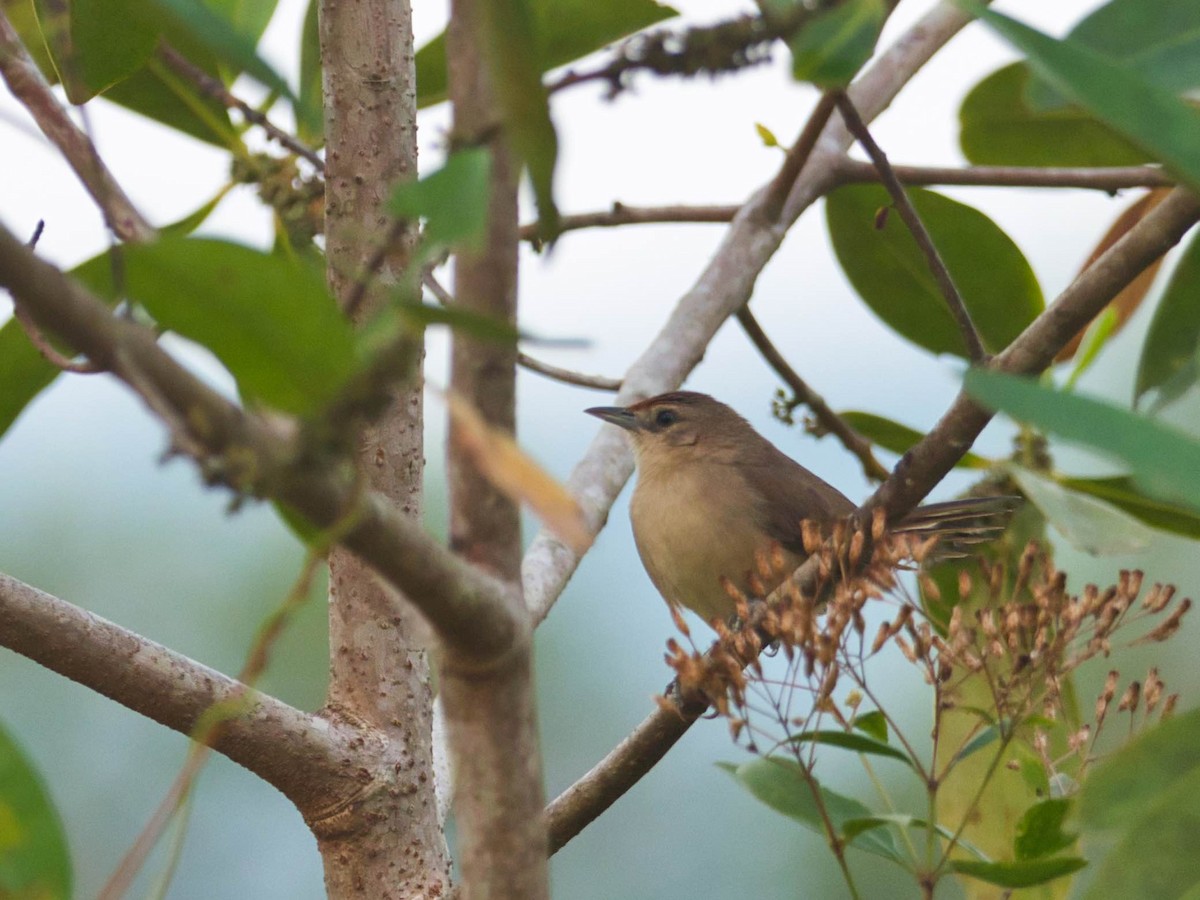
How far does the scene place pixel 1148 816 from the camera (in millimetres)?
1264

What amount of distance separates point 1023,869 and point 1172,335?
1053 millimetres

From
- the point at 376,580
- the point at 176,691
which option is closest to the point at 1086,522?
the point at 376,580

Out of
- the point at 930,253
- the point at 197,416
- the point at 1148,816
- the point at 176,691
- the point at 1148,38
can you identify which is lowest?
the point at 1148,816

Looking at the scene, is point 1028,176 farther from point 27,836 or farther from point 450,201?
point 27,836

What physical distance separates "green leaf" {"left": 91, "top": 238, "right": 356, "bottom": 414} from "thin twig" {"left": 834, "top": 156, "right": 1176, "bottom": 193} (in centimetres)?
228

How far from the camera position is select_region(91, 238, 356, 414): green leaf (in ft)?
3.18

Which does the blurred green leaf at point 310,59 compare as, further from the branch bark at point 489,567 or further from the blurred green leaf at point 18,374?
the branch bark at point 489,567

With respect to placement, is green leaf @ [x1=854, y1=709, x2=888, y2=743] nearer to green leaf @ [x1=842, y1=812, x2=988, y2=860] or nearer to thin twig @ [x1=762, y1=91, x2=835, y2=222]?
green leaf @ [x1=842, y1=812, x2=988, y2=860]

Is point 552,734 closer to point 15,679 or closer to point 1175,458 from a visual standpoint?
point 15,679

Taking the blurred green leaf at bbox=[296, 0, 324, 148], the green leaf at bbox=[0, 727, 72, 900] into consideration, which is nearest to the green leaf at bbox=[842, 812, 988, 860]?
the green leaf at bbox=[0, 727, 72, 900]

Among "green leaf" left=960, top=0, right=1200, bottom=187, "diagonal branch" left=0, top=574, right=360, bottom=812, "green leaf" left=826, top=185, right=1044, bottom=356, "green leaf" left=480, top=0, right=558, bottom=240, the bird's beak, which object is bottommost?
"green leaf" left=960, top=0, right=1200, bottom=187

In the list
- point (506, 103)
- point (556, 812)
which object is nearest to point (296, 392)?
point (506, 103)

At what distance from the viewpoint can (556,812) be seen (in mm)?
2428

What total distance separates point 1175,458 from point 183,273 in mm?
770
